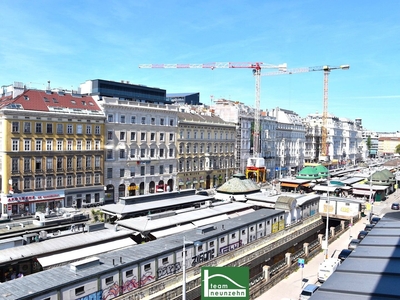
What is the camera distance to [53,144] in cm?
6316

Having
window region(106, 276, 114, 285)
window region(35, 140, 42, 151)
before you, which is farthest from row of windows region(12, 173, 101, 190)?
window region(106, 276, 114, 285)

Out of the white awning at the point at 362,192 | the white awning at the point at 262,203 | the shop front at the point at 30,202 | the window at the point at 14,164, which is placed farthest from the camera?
the white awning at the point at 362,192

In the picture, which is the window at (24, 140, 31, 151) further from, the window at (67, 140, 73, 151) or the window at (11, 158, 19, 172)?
the window at (67, 140, 73, 151)

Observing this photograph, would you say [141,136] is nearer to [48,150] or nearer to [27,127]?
[48,150]

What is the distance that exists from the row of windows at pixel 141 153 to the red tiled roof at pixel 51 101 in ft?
29.7

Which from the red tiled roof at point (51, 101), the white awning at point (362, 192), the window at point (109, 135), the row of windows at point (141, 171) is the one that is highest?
the red tiled roof at point (51, 101)

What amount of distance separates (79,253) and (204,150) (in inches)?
2467

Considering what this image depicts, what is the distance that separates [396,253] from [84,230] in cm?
2837

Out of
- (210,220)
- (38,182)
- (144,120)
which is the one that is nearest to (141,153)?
(144,120)

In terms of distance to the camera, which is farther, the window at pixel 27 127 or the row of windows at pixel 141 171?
the row of windows at pixel 141 171

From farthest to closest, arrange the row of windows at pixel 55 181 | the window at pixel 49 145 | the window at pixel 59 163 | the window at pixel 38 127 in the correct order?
1. the window at pixel 59 163
2. the window at pixel 49 145
3. the window at pixel 38 127
4. the row of windows at pixel 55 181

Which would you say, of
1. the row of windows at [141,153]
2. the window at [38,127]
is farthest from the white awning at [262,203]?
the window at [38,127]

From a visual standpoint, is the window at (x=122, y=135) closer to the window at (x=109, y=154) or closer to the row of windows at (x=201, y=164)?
the window at (x=109, y=154)

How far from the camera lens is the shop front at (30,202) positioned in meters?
57.9
